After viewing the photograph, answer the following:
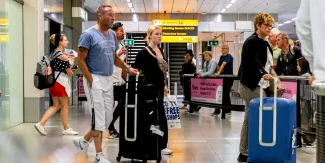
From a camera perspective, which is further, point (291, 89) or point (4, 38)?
point (4, 38)

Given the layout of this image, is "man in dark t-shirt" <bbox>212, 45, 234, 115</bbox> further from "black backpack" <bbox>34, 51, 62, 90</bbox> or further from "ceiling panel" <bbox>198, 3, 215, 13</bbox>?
"ceiling panel" <bbox>198, 3, 215, 13</bbox>

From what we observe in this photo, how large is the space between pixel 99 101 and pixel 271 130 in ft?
5.80

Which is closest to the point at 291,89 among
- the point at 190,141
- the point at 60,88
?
the point at 190,141

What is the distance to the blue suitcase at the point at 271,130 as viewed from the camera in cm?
A: 429

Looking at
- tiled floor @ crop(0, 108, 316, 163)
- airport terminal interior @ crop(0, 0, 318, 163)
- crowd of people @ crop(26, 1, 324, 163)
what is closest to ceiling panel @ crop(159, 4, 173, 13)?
airport terminal interior @ crop(0, 0, 318, 163)

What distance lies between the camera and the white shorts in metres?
4.64

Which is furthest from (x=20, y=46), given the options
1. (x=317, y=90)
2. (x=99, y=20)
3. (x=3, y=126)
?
(x=317, y=90)

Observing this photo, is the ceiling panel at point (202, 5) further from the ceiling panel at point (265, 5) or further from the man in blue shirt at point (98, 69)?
the man in blue shirt at point (98, 69)

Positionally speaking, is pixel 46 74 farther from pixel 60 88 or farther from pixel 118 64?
pixel 118 64

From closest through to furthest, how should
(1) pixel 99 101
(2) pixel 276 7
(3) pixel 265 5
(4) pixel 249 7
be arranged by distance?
(1) pixel 99 101 < (3) pixel 265 5 < (2) pixel 276 7 < (4) pixel 249 7

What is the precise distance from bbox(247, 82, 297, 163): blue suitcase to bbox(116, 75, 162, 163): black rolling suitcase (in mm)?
1053

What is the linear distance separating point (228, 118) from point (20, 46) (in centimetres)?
477

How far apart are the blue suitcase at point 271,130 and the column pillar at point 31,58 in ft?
18.2

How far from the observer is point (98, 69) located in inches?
185
